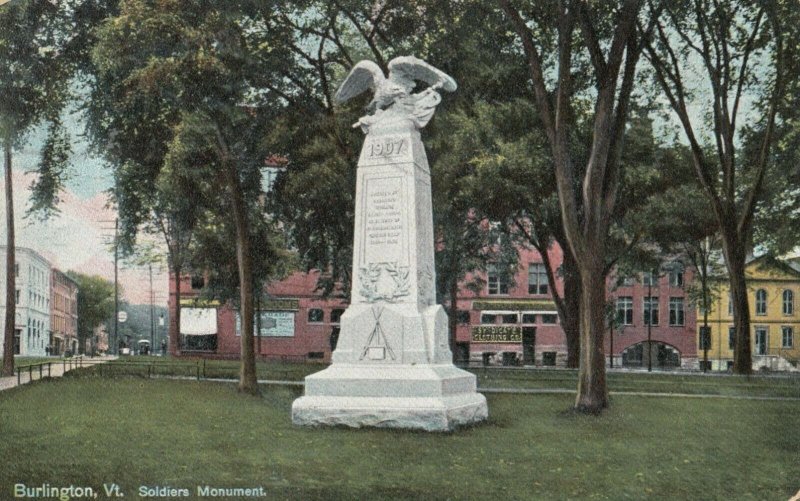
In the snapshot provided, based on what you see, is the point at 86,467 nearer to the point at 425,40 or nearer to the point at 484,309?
the point at 425,40

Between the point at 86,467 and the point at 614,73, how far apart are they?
7.99 metres

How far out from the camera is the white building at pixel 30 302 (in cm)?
946

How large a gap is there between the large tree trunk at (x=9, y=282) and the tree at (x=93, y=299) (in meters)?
0.63

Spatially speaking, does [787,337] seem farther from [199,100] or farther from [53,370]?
[53,370]

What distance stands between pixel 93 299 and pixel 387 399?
11.5ft

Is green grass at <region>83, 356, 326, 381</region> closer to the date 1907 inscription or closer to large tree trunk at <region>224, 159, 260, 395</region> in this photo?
large tree trunk at <region>224, 159, 260, 395</region>

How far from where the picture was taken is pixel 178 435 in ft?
31.9

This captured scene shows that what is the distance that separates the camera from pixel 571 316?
19.3 meters

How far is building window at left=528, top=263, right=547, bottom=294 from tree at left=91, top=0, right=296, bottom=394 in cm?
911

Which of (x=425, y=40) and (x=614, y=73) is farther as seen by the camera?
(x=425, y=40)

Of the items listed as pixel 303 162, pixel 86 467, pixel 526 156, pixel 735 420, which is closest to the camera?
pixel 86 467

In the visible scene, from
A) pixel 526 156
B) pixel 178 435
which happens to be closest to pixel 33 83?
pixel 178 435

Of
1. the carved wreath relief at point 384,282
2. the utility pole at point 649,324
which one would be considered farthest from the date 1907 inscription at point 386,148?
the utility pole at point 649,324

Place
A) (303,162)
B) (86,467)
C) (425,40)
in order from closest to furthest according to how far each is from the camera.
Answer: (86,467), (425,40), (303,162)
